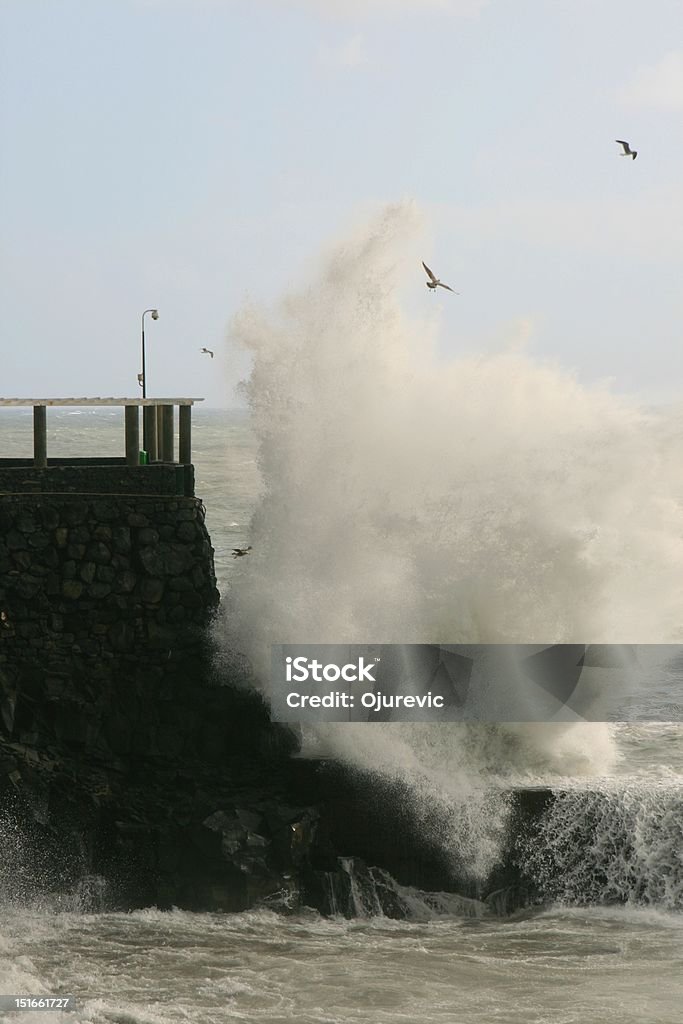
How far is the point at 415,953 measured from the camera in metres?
10.5

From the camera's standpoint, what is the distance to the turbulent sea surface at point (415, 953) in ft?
31.2

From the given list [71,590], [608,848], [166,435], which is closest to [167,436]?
[166,435]

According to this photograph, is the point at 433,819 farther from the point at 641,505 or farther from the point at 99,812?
the point at 641,505

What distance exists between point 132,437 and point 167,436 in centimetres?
70

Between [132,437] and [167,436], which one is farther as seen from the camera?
[167,436]

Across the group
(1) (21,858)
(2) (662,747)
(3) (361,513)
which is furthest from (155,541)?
(2) (662,747)

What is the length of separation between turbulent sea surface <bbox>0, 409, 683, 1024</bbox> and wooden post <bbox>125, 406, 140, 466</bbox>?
10.4 feet

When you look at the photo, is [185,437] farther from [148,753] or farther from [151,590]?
[148,753]

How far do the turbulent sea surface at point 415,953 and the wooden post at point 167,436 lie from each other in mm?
3379

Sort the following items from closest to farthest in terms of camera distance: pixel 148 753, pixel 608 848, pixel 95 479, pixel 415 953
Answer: pixel 415 953, pixel 608 848, pixel 148 753, pixel 95 479

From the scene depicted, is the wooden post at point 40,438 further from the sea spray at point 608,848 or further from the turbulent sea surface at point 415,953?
the sea spray at point 608,848

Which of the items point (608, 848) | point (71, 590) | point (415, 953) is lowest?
point (415, 953)

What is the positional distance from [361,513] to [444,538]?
2.60 ft

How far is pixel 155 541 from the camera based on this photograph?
1334cm
